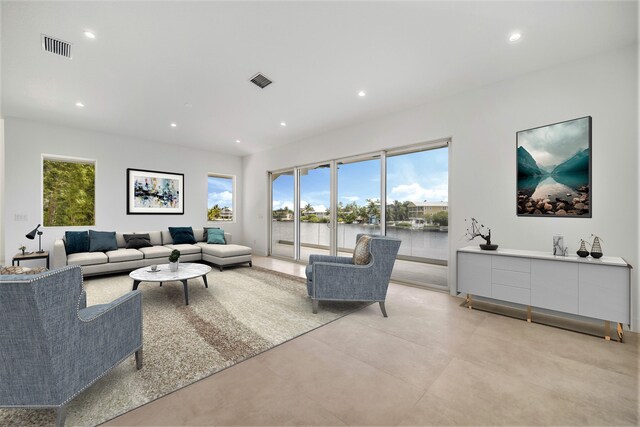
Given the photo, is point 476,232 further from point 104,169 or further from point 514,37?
point 104,169

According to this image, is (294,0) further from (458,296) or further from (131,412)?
(458,296)

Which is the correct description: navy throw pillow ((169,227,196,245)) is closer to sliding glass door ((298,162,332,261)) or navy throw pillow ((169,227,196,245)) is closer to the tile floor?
sliding glass door ((298,162,332,261))

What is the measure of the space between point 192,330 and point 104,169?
514 cm

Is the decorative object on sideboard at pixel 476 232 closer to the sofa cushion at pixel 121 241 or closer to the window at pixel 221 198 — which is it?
the window at pixel 221 198

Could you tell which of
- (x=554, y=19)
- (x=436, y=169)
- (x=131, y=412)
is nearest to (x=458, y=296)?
(x=436, y=169)

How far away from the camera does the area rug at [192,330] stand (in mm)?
1694

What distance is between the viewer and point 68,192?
227 inches

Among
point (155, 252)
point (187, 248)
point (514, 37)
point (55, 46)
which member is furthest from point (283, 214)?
point (514, 37)

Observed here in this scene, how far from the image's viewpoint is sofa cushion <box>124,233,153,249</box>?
563 cm

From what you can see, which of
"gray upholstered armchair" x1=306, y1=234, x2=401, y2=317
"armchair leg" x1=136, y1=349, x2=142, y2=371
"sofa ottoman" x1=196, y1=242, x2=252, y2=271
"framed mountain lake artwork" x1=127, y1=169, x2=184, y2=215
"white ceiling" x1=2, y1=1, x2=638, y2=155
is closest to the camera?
"armchair leg" x1=136, y1=349, x2=142, y2=371

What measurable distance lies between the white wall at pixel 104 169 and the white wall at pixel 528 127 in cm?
485

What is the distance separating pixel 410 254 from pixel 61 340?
14.5 ft

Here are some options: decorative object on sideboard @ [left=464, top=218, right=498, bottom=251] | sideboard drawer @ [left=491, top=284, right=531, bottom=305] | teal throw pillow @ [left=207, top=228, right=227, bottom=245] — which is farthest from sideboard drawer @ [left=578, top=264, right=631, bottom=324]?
teal throw pillow @ [left=207, top=228, right=227, bottom=245]

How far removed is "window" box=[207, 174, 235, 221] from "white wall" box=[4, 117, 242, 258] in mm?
216
